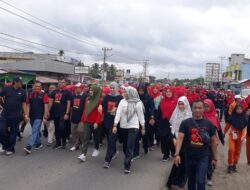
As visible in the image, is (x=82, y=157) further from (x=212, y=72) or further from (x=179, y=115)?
(x=212, y=72)

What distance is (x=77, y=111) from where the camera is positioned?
10391 mm

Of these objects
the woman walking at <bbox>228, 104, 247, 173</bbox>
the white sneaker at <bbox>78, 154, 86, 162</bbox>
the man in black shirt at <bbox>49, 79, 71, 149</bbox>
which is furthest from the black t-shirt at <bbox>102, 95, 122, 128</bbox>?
the woman walking at <bbox>228, 104, 247, 173</bbox>

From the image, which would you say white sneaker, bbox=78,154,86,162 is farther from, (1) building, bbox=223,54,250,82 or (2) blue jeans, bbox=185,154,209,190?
(1) building, bbox=223,54,250,82

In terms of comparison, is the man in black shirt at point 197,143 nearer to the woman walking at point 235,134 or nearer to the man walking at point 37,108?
the woman walking at point 235,134

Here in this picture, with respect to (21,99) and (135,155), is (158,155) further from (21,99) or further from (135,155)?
(21,99)

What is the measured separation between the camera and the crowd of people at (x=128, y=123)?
19.1ft

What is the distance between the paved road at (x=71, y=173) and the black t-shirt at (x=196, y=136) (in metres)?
1.67

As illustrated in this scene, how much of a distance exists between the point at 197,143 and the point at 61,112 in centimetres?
564

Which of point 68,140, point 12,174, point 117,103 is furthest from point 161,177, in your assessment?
point 68,140

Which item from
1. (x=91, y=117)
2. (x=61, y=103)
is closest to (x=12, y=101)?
(x=61, y=103)

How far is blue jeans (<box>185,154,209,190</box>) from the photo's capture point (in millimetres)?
5656

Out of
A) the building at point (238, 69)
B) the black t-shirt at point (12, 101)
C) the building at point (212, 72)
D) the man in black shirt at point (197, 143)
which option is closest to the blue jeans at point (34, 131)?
the black t-shirt at point (12, 101)

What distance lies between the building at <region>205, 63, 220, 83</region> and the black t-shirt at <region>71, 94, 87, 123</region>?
76.1 m

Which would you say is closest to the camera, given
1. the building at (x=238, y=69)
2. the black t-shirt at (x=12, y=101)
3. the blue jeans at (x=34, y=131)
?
the black t-shirt at (x=12, y=101)
